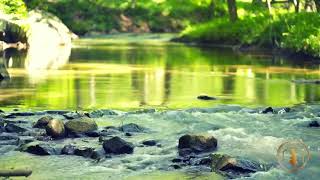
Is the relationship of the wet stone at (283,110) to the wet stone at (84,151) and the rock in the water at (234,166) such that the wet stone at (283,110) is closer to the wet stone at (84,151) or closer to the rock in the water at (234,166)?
the rock in the water at (234,166)

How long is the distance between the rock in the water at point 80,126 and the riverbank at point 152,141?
0.02 metres

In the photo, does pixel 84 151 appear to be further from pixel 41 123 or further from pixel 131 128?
pixel 41 123

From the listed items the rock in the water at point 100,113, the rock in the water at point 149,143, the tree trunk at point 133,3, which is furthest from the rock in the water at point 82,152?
the tree trunk at point 133,3

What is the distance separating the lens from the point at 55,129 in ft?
41.1

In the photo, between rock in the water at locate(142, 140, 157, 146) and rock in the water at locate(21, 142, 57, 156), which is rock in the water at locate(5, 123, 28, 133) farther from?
rock in the water at locate(142, 140, 157, 146)

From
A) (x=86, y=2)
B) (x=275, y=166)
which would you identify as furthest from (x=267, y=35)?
(x=86, y=2)

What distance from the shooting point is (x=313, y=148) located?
1181cm

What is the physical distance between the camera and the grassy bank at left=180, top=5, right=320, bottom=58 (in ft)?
109

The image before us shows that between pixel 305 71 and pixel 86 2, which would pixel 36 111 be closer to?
pixel 305 71

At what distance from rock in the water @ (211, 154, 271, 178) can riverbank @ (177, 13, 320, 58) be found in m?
21.9

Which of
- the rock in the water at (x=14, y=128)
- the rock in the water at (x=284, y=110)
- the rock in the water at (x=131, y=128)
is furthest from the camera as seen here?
the rock in the water at (x=284, y=110)

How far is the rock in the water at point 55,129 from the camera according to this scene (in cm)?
1248

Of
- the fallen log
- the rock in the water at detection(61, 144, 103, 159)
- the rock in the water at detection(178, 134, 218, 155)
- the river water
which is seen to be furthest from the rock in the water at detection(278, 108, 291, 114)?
the fallen log

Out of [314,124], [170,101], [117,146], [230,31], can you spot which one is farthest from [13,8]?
[117,146]
